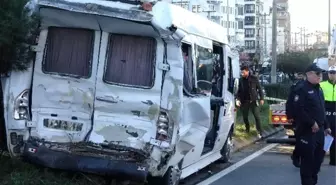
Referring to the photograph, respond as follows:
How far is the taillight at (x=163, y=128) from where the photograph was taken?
7.33 m

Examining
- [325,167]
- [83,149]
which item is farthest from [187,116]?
[325,167]

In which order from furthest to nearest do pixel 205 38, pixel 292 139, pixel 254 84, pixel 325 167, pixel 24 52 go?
pixel 254 84
pixel 292 139
pixel 325 167
pixel 205 38
pixel 24 52

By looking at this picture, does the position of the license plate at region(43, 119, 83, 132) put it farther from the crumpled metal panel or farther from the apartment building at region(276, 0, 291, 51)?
the apartment building at region(276, 0, 291, 51)

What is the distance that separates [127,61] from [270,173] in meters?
4.15

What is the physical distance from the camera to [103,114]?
751 cm

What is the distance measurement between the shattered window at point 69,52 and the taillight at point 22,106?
408 mm

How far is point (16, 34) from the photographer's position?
6926 millimetres

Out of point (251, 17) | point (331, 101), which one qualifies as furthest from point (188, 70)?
point (251, 17)

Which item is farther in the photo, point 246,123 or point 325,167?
point 246,123

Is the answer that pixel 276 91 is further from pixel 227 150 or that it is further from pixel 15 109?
pixel 15 109

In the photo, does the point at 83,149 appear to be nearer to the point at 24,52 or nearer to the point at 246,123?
the point at 24,52

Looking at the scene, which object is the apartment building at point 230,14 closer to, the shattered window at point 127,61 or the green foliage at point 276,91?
the green foliage at point 276,91

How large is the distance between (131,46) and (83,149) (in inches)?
53.4

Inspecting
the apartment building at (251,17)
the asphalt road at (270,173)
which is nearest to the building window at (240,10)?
the apartment building at (251,17)
